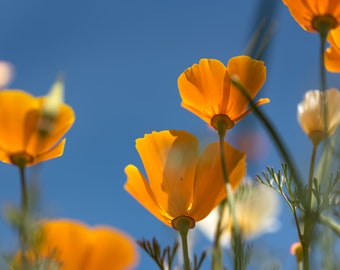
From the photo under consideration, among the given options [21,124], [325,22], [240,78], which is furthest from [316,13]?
[21,124]

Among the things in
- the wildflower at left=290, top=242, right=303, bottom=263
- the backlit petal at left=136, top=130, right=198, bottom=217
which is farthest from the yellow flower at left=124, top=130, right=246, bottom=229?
the wildflower at left=290, top=242, right=303, bottom=263

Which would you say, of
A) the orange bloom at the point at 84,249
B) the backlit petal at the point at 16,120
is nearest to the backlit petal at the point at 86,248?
the orange bloom at the point at 84,249

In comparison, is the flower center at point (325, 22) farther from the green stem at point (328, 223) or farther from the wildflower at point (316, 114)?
the green stem at point (328, 223)

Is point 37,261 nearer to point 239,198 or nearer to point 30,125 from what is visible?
point 30,125

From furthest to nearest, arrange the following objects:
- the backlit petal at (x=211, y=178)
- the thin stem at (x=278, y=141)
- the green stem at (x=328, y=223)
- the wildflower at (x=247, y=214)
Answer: the wildflower at (x=247, y=214) < the backlit petal at (x=211, y=178) < the green stem at (x=328, y=223) < the thin stem at (x=278, y=141)

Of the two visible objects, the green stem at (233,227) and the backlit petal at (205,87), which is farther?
the backlit petal at (205,87)

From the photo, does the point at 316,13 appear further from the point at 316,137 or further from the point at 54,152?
the point at 54,152
